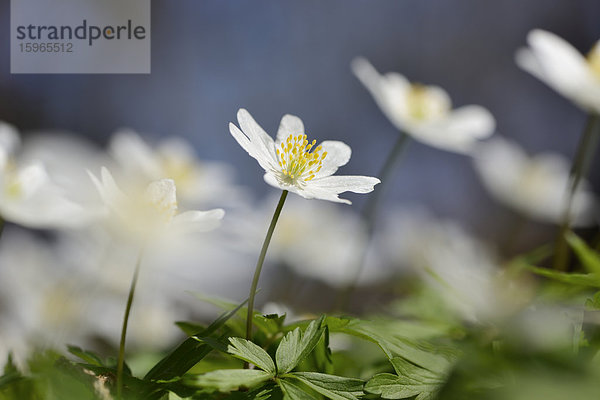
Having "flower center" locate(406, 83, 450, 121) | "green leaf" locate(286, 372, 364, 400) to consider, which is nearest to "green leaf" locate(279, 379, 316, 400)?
"green leaf" locate(286, 372, 364, 400)

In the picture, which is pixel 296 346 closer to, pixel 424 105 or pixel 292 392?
pixel 292 392

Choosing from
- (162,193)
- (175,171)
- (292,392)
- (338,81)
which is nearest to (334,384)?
(292,392)

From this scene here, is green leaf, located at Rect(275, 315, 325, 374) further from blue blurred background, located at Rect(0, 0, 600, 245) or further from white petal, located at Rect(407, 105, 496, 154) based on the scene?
blue blurred background, located at Rect(0, 0, 600, 245)

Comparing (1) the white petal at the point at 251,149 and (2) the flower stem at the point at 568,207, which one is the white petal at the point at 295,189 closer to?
(1) the white petal at the point at 251,149

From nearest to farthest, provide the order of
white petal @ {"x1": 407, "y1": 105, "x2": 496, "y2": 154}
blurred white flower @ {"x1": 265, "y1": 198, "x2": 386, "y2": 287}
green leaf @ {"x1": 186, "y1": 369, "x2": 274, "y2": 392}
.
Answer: green leaf @ {"x1": 186, "y1": 369, "x2": 274, "y2": 392}, white petal @ {"x1": 407, "y1": 105, "x2": 496, "y2": 154}, blurred white flower @ {"x1": 265, "y1": 198, "x2": 386, "y2": 287}

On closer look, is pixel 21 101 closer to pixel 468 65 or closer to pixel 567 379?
pixel 567 379

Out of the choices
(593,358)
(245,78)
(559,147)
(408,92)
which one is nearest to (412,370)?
(593,358)

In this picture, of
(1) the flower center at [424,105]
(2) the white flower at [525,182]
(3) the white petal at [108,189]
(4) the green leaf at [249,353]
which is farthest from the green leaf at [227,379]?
(2) the white flower at [525,182]
